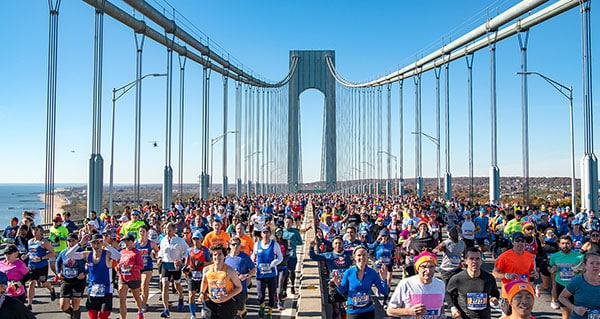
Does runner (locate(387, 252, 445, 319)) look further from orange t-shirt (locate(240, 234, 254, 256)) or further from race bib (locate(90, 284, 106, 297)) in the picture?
orange t-shirt (locate(240, 234, 254, 256))

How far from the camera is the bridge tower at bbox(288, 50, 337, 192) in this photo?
282 feet

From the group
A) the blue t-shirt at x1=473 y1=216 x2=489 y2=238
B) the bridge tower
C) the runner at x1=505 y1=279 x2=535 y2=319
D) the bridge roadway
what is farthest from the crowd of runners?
the bridge tower

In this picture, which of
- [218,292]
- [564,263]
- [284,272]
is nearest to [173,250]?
[284,272]

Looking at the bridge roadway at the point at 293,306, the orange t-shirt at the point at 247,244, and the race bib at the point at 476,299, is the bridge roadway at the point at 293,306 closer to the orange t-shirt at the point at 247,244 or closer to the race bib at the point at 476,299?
the orange t-shirt at the point at 247,244

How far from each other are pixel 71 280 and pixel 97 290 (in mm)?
572

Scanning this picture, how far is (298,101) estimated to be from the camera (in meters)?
90.4

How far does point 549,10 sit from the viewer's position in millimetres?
27750

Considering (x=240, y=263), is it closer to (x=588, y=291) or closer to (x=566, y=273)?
(x=588, y=291)

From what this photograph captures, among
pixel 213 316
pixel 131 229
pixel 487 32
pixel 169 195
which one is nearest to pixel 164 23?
pixel 169 195

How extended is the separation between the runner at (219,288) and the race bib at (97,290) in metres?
1.82

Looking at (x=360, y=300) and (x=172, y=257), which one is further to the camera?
(x=172, y=257)

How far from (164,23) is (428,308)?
1157 inches

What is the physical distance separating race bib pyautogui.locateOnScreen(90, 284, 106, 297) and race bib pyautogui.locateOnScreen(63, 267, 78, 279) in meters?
0.54

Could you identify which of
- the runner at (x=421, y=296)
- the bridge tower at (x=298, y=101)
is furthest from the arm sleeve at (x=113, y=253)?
the bridge tower at (x=298, y=101)
